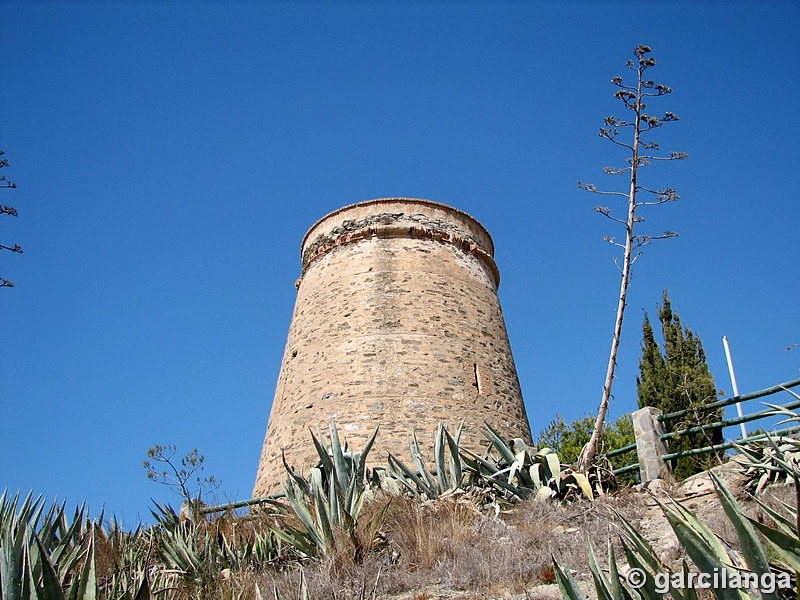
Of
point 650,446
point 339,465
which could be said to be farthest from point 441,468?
point 650,446

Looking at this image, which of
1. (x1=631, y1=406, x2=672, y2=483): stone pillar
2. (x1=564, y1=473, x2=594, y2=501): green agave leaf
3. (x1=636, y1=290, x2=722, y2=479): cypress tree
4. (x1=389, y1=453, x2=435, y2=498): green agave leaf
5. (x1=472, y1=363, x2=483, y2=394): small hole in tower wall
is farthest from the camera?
(x1=636, y1=290, x2=722, y2=479): cypress tree

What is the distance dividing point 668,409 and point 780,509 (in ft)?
28.0

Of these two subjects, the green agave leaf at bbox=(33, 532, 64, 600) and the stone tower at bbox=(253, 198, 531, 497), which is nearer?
the green agave leaf at bbox=(33, 532, 64, 600)

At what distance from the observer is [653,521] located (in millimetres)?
5566

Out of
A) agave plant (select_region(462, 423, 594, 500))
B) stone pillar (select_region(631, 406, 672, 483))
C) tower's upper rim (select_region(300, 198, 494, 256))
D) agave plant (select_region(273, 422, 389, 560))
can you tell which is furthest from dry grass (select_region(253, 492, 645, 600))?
tower's upper rim (select_region(300, 198, 494, 256))

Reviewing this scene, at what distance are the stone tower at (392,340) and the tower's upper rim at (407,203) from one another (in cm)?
2

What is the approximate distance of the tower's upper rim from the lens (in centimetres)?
1120

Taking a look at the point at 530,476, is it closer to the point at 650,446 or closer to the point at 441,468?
the point at 441,468

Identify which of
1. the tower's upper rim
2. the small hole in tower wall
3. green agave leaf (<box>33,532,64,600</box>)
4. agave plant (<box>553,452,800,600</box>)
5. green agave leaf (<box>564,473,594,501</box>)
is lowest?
agave plant (<box>553,452,800,600</box>)

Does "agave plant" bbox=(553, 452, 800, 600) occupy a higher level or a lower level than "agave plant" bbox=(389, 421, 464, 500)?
lower

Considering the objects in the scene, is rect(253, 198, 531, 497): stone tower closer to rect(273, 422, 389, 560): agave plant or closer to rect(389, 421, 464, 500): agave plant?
rect(389, 421, 464, 500): agave plant

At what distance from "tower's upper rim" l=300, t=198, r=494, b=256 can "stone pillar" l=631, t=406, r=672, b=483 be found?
546 cm

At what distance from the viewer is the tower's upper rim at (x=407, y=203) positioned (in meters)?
11.2

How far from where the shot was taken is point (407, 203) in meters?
11.2
